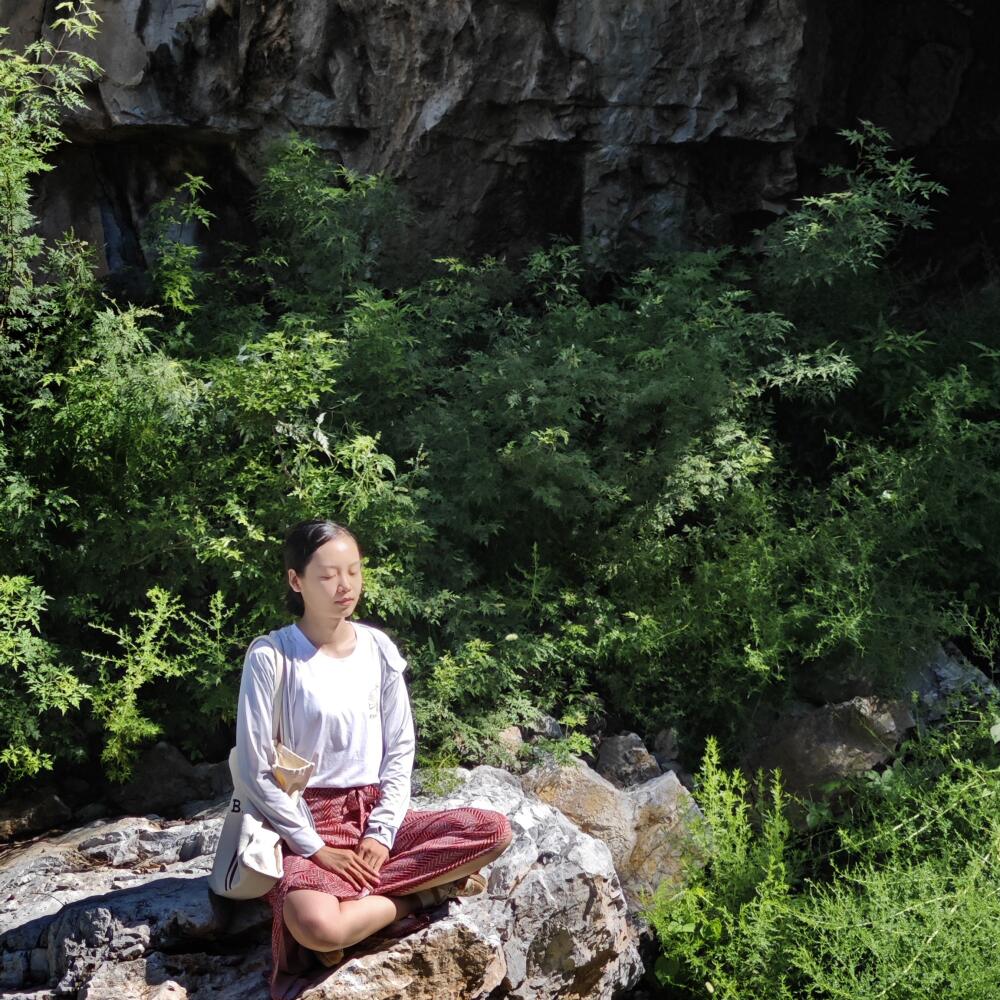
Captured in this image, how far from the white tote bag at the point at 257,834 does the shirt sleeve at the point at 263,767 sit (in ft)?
0.07

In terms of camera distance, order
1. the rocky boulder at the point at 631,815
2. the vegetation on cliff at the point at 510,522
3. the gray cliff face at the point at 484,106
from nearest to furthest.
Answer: the rocky boulder at the point at 631,815
the vegetation on cliff at the point at 510,522
the gray cliff face at the point at 484,106

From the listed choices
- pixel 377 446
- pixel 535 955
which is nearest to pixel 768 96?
pixel 377 446

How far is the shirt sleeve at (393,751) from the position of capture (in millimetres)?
3252

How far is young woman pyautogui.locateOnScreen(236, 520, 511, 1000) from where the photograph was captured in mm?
3053

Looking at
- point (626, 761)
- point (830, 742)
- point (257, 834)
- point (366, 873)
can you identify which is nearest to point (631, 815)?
point (626, 761)

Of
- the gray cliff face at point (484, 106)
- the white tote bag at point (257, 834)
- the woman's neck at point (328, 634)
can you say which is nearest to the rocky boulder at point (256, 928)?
the white tote bag at point (257, 834)

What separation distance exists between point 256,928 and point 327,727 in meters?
0.67

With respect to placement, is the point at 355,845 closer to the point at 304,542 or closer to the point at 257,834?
the point at 257,834

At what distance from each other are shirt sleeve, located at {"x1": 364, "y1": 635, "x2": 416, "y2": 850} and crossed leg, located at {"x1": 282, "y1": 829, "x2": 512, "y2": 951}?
0.20 metres

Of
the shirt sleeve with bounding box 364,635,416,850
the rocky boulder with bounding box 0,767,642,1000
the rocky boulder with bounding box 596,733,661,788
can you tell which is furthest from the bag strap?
the rocky boulder with bounding box 596,733,661,788

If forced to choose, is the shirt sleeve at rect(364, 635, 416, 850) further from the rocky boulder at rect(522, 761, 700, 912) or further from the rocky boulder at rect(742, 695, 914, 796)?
the rocky boulder at rect(742, 695, 914, 796)

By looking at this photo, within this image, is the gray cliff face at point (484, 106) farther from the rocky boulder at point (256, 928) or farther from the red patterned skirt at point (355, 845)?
the red patterned skirt at point (355, 845)

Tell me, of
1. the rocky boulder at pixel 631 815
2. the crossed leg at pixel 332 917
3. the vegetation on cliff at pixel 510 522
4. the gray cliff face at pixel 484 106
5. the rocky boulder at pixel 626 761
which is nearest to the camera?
the crossed leg at pixel 332 917

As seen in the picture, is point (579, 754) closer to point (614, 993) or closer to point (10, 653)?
point (614, 993)
